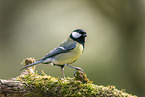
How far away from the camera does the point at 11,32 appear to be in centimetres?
789

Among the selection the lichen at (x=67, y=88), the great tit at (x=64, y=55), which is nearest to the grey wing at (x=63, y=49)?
the great tit at (x=64, y=55)

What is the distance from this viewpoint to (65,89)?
2289mm

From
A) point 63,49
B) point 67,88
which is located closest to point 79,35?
point 63,49

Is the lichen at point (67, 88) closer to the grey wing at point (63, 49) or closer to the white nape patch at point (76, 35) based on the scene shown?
the grey wing at point (63, 49)

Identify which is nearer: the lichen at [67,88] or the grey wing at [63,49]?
the lichen at [67,88]

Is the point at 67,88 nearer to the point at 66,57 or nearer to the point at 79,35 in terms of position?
the point at 66,57

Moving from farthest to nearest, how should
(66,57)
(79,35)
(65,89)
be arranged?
(79,35)
(66,57)
(65,89)

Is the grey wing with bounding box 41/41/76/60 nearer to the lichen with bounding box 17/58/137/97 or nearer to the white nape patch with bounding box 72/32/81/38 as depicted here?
the white nape patch with bounding box 72/32/81/38

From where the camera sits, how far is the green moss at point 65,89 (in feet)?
7.41

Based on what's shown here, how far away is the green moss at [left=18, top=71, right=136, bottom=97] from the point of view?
7.41 feet

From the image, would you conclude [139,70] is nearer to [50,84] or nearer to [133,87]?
[133,87]

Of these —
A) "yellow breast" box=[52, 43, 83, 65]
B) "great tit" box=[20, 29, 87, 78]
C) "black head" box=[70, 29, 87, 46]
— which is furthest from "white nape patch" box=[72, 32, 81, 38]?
"yellow breast" box=[52, 43, 83, 65]

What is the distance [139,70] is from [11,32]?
5496 millimetres

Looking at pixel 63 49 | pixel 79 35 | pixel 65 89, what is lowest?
pixel 65 89
